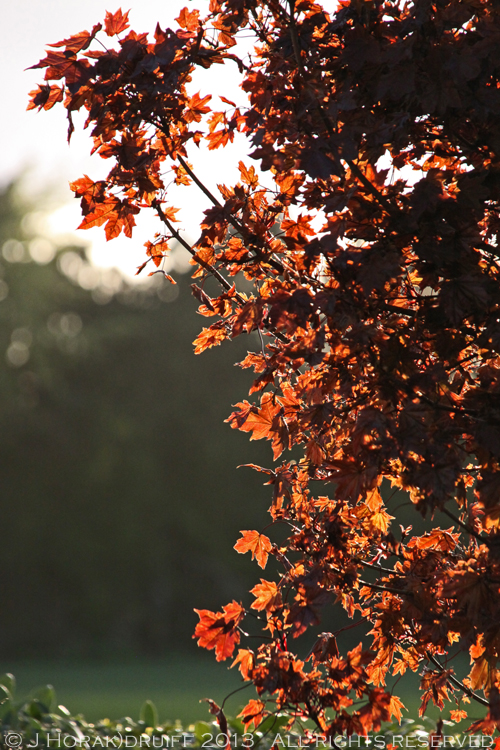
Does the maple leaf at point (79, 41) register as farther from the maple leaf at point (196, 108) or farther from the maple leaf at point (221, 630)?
the maple leaf at point (221, 630)

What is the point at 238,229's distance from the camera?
1923 millimetres

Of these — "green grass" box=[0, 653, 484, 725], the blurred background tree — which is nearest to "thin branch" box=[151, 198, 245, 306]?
"green grass" box=[0, 653, 484, 725]

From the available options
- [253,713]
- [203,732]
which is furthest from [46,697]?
[253,713]

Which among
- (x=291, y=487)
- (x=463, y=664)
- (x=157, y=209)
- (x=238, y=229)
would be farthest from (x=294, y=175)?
(x=463, y=664)

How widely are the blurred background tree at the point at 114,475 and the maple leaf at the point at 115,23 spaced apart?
44.2 ft

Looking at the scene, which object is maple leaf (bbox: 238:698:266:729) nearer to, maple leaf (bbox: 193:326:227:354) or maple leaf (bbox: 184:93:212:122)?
maple leaf (bbox: 193:326:227:354)

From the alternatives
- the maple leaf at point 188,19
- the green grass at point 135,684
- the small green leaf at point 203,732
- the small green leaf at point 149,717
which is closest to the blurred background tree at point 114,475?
the green grass at point 135,684

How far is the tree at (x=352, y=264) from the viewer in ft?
5.46

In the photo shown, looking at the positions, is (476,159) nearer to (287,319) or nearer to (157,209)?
(287,319)

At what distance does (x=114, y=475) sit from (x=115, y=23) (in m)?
14.3

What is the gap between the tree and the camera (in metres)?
1.66

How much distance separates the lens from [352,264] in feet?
5.60

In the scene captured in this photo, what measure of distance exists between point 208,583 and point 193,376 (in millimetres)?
4860

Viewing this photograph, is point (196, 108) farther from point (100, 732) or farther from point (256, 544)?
point (100, 732)
